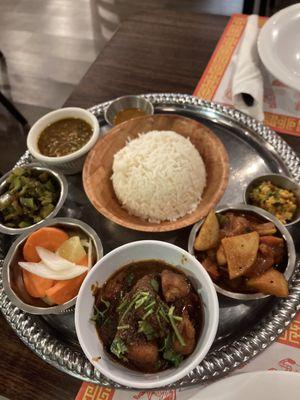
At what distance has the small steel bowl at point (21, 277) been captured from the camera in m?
1.56

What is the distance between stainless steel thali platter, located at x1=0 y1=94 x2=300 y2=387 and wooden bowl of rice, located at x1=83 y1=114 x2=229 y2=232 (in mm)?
131

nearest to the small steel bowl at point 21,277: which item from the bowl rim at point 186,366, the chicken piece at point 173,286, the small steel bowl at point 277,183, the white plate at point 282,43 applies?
the bowl rim at point 186,366

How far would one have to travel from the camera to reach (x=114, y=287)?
4.99 feet

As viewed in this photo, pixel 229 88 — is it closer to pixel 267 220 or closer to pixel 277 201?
pixel 277 201

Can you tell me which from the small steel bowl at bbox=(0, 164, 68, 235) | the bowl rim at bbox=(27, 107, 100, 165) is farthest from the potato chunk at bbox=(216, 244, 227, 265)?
the bowl rim at bbox=(27, 107, 100, 165)

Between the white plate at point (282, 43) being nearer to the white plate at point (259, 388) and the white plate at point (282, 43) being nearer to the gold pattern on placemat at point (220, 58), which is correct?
the gold pattern on placemat at point (220, 58)

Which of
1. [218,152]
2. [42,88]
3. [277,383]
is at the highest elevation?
[218,152]

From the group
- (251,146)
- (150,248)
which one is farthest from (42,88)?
(150,248)

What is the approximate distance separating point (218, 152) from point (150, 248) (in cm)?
79

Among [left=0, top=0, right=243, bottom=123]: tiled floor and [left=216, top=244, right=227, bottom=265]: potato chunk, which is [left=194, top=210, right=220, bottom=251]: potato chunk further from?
[left=0, top=0, right=243, bottom=123]: tiled floor

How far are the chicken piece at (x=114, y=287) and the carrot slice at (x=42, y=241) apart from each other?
39 centimetres

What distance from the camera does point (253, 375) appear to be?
1312 millimetres

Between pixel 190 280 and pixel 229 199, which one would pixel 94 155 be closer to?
pixel 229 199

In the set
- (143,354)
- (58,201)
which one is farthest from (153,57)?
(143,354)
